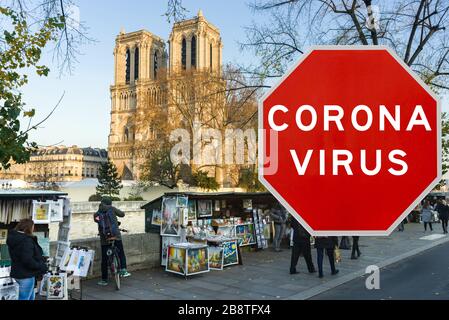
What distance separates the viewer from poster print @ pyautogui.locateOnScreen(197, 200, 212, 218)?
41.5 ft

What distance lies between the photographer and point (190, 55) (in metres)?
64.3

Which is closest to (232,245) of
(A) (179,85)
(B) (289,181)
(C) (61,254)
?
(C) (61,254)

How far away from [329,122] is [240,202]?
13.1m

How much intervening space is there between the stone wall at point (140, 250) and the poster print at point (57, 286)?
2.27m

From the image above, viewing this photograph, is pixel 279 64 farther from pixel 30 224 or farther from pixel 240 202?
pixel 30 224

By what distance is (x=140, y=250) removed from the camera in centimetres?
1055

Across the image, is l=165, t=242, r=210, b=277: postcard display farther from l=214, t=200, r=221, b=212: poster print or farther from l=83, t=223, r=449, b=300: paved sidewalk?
l=214, t=200, r=221, b=212: poster print

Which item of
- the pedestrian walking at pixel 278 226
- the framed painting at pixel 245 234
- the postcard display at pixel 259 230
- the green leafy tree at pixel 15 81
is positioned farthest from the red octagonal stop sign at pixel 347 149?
the pedestrian walking at pixel 278 226

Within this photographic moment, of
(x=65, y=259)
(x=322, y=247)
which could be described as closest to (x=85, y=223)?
(x=65, y=259)

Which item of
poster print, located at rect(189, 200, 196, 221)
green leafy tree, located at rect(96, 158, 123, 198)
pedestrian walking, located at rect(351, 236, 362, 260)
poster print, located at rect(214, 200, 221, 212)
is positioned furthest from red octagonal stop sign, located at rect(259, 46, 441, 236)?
green leafy tree, located at rect(96, 158, 123, 198)

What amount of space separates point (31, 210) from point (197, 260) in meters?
3.89

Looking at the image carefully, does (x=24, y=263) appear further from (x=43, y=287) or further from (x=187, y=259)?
(x=187, y=259)

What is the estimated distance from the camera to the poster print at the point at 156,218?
11.4 meters

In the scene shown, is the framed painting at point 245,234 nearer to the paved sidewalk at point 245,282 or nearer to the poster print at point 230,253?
the paved sidewalk at point 245,282
